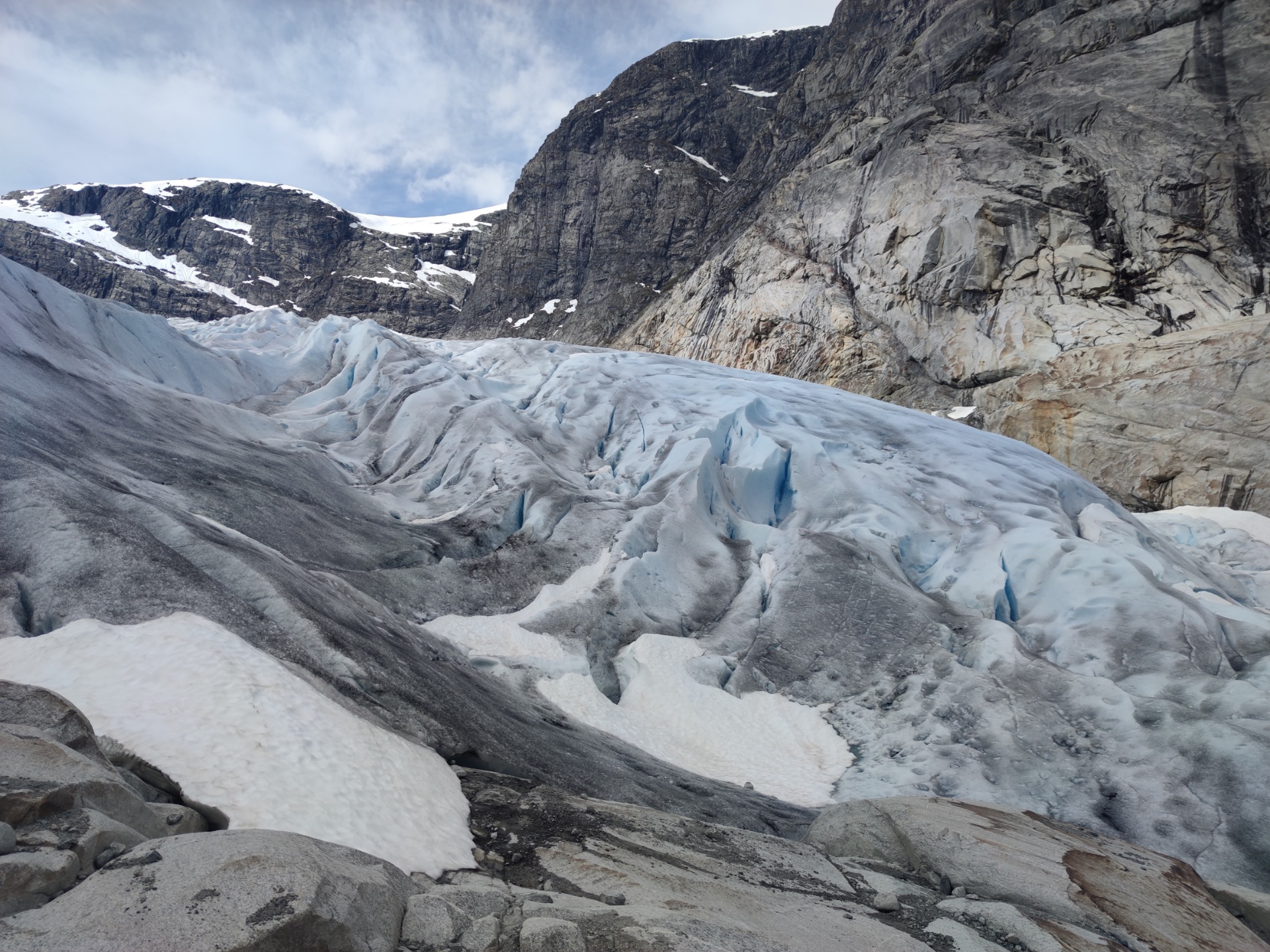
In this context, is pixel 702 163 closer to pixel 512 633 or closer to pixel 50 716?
pixel 512 633

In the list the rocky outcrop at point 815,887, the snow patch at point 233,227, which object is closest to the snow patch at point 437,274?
the snow patch at point 233,227

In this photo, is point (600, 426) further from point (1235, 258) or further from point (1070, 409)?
point (1235, 258)

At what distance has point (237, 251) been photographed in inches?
3339

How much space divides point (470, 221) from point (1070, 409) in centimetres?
8874

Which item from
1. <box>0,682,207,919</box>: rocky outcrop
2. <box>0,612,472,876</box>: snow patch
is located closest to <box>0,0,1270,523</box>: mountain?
<box>0,612,472,876</box>: snow patch

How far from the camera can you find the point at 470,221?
97188 mm

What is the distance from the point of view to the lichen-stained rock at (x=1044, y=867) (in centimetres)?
457

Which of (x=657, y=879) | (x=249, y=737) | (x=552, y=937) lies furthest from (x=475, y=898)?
(x=249, y=737)

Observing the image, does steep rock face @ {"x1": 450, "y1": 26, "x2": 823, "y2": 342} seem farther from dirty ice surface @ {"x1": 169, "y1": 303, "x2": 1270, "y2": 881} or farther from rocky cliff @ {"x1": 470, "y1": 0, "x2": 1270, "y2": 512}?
dirty ice surface @ {"x1": 169, "y1": 303, "x2": 1270, "y2": 881}

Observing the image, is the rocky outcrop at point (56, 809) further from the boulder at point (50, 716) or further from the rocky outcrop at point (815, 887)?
the rocky outcrop at point (815, 887)

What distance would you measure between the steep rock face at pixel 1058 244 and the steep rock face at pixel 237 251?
167 ft

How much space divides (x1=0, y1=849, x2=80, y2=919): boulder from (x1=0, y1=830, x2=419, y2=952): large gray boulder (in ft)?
0.20

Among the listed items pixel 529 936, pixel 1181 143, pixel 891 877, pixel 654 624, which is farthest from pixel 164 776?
pixel 1181 143

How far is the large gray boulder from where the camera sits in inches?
99.0
